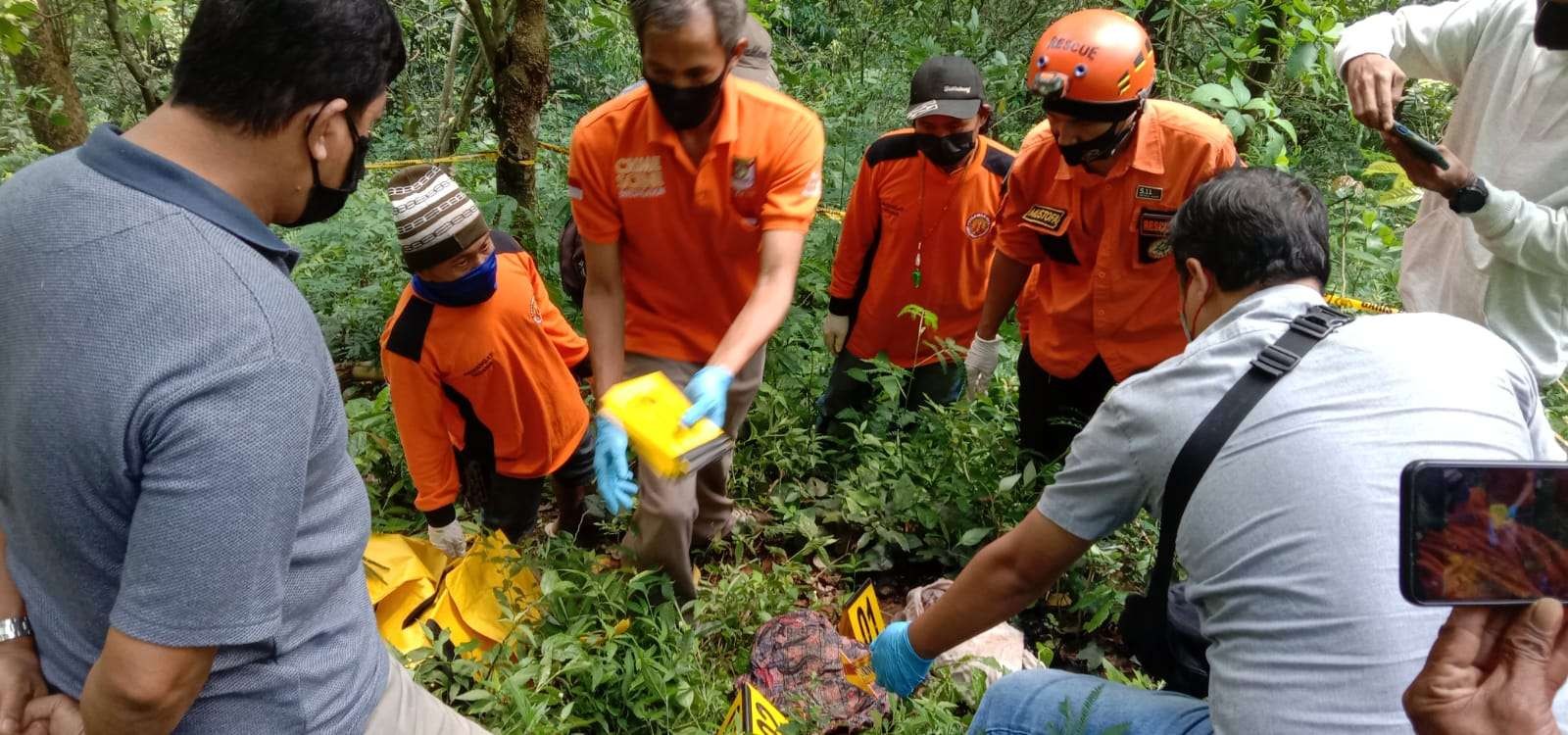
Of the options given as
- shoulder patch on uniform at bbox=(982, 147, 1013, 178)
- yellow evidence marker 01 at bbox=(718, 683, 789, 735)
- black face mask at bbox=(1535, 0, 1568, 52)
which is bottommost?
yellow evidence marker 01 at bbox=(718, 683, 789, 735)

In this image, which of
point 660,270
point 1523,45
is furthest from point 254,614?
point 1523,45

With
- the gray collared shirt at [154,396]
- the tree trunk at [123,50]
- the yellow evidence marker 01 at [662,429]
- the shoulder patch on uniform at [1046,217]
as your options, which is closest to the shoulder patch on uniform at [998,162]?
the shoulder patch on uniform at [1046,217]

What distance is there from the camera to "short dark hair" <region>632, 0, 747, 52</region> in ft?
7.80

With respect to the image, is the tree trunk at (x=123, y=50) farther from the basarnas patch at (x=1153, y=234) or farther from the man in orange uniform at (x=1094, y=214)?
the basarnas patch at (x=1153, y=234)

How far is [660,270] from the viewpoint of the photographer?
299cm

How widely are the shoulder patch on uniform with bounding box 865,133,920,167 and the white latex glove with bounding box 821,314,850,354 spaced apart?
2.38 ft

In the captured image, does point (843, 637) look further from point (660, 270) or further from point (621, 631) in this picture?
point (660, 270)

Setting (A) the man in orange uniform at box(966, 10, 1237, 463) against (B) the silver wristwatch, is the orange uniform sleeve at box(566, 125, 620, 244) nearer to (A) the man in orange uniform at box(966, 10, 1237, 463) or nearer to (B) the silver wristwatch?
(A) the man in orange uniform at box(966, 10, 1237, 463)

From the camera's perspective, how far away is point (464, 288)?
9.52 feet

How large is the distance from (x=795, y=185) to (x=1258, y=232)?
4.38ft

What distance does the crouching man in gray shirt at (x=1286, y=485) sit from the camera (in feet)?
4.60

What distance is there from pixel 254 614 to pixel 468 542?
227 cm

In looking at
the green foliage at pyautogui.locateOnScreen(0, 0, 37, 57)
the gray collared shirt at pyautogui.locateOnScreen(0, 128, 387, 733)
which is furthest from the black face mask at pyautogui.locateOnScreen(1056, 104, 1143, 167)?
the green foliage at pyautogui.locateOnScreen(0, 0, 37, 57)

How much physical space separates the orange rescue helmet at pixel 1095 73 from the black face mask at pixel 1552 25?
0.97 m
